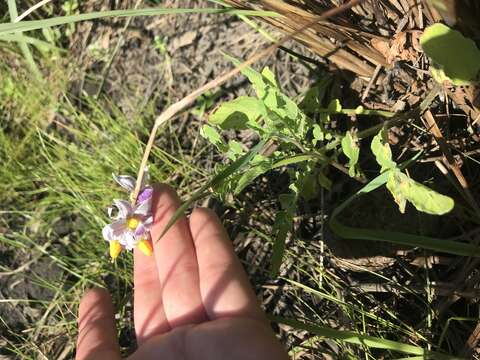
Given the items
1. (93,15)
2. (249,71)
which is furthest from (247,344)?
(93,15)

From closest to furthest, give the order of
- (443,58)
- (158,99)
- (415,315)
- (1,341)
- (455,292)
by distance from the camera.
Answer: (443,58) → (455,292) → (415,315) → (1,341) → (158,99)

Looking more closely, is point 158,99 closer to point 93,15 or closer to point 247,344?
point 93,15

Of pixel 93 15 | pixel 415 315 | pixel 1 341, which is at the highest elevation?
pixel 93 15

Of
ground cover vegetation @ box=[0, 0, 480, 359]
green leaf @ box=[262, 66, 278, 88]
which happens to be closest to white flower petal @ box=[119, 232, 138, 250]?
ground cover vegetation @ box=[0, 0, 480, 359]

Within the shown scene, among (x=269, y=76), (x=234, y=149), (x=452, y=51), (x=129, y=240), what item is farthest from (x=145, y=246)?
(x=452, y=51)

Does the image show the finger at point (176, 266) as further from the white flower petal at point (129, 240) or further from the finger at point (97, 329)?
the finger at point (97, 329)

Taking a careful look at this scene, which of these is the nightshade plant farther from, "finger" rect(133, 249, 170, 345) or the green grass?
the green grass
